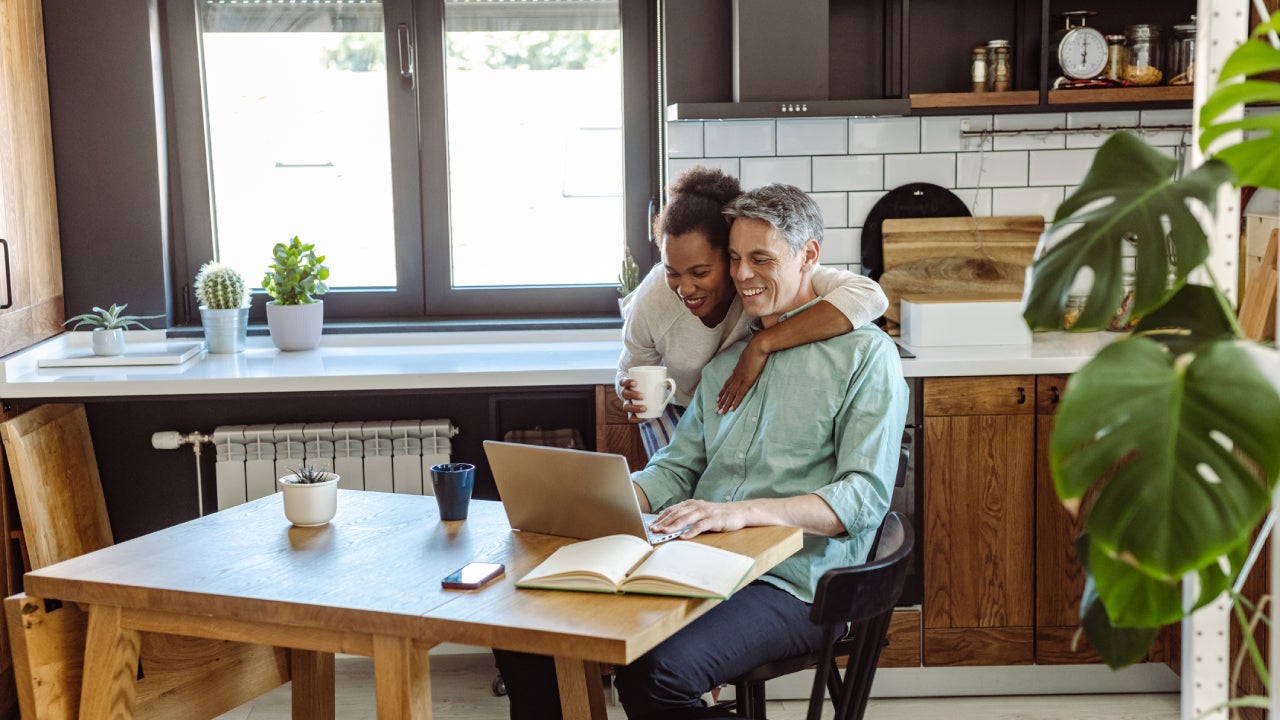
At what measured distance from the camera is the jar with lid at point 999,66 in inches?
142

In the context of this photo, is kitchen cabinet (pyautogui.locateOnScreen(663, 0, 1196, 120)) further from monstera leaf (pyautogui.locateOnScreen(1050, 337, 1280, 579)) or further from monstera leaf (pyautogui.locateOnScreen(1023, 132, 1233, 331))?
monstera leaf (pyautogui.locateOnScreen(1050, 337, 1280, 579))

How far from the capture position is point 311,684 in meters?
2.31

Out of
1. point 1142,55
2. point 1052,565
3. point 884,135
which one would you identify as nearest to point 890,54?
point 884,135

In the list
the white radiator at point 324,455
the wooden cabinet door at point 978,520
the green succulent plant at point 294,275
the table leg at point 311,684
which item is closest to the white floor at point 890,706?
the wooden cabinet door at point 978,520

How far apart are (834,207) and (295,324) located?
1.67 meters

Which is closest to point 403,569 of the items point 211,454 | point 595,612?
point 595,612

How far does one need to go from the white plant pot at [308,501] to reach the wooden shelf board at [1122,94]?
242 cm

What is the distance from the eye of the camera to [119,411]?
3715mm

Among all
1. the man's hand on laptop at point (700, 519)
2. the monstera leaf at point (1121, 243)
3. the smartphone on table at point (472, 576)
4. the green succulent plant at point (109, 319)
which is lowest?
the smartphone on table at point (472, 576)

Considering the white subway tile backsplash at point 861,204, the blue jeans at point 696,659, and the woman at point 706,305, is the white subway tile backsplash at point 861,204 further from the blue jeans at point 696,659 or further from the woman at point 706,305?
the blue jeans at point 696,659

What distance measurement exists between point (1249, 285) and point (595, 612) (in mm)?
2154

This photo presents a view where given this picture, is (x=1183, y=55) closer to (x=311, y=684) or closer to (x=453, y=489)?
(x=453, y=489)

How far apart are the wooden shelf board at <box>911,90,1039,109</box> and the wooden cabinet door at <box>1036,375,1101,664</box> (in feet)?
2.72

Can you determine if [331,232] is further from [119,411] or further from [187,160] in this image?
[119,411]
